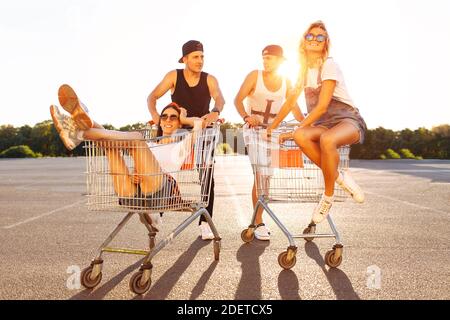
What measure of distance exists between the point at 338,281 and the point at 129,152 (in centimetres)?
190

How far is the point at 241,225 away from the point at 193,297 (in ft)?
11.2

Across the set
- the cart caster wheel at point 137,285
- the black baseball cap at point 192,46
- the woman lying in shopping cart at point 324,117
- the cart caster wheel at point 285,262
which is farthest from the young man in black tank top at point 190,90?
the cart caster wheel at point 137,285

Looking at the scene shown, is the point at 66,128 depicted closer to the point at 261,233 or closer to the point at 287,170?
the point at 287,170

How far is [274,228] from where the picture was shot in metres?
6.90

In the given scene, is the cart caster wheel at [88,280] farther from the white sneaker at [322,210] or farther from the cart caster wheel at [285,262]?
the white sneaker at [322,210]

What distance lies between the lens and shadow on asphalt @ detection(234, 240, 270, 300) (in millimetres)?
3878

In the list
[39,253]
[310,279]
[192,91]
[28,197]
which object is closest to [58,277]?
[39,253]

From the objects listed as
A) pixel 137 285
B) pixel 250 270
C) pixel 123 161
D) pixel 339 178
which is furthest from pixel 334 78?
pixel 137 285

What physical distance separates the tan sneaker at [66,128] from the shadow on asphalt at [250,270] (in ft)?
5.17

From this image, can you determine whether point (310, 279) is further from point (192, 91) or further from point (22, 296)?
point (192, 91)

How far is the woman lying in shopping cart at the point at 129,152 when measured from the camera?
12.3 feet

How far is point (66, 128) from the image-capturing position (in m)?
3.77

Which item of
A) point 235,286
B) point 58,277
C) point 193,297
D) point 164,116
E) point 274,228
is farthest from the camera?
point 274,228

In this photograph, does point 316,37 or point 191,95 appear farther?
point 191,95
